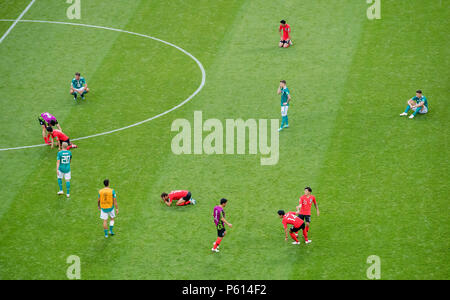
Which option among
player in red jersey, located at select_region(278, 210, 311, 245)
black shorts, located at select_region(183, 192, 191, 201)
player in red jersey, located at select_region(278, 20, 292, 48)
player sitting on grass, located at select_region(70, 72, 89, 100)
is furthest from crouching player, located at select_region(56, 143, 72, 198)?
player in red jersey, located at select_region(278, 20, 292, 48)

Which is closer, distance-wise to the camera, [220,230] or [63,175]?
[220,230]

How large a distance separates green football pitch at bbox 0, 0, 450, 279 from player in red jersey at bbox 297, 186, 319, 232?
73cm

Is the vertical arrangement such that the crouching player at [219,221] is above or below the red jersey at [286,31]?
below

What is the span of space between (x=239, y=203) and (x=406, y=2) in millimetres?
18584

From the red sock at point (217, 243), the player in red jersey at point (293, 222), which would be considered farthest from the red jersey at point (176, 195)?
the player in red jersey at point (293, 222)

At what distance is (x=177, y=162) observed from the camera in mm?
28016

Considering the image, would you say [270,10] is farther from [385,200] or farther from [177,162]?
[385,200]

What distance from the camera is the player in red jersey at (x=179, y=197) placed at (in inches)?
999

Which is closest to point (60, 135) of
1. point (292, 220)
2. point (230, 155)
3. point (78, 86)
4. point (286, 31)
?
point (78, 86)

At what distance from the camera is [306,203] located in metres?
23.5

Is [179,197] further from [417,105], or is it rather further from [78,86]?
[417,105]

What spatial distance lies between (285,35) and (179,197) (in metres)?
13.0

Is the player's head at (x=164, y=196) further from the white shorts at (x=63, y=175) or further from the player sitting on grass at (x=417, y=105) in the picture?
the player sitting on grass at (x=417, y=105)

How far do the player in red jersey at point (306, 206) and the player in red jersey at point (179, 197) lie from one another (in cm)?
406
